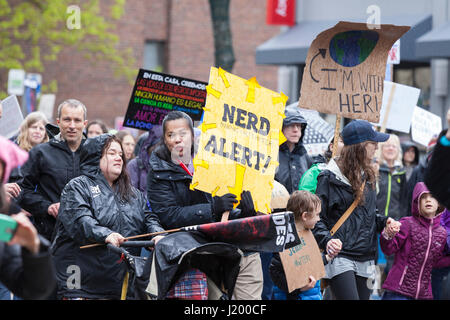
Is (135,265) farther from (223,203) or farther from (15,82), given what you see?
(15,82)

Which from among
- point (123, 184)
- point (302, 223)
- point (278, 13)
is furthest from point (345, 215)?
point (278, 13)

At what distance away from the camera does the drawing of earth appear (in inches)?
284

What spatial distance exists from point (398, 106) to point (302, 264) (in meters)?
3.81

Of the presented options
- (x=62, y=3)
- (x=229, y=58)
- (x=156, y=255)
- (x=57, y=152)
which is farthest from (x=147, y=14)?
(x=156, y=255)

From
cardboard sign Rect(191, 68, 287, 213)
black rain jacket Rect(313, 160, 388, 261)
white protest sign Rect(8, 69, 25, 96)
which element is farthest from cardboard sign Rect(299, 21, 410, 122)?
white protest sign Rect(8, 69, 25, 96)

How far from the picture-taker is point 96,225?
5.50 metres

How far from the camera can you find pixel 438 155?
4348 millimetres

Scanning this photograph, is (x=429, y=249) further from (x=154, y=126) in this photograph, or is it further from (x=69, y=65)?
(x=69, y=65)

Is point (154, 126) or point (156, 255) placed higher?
point (154, 126)

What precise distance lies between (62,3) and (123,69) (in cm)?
304

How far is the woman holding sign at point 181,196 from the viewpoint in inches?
233

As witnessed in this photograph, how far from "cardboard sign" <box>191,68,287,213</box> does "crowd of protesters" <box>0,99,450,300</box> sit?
0.13 m

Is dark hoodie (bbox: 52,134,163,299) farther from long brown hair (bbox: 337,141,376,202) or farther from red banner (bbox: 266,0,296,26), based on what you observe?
red banner (bbox: 266,0,296,26)

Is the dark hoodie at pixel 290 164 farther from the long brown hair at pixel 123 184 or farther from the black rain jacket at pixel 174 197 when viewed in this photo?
the long brown hair at pixel 123 184
